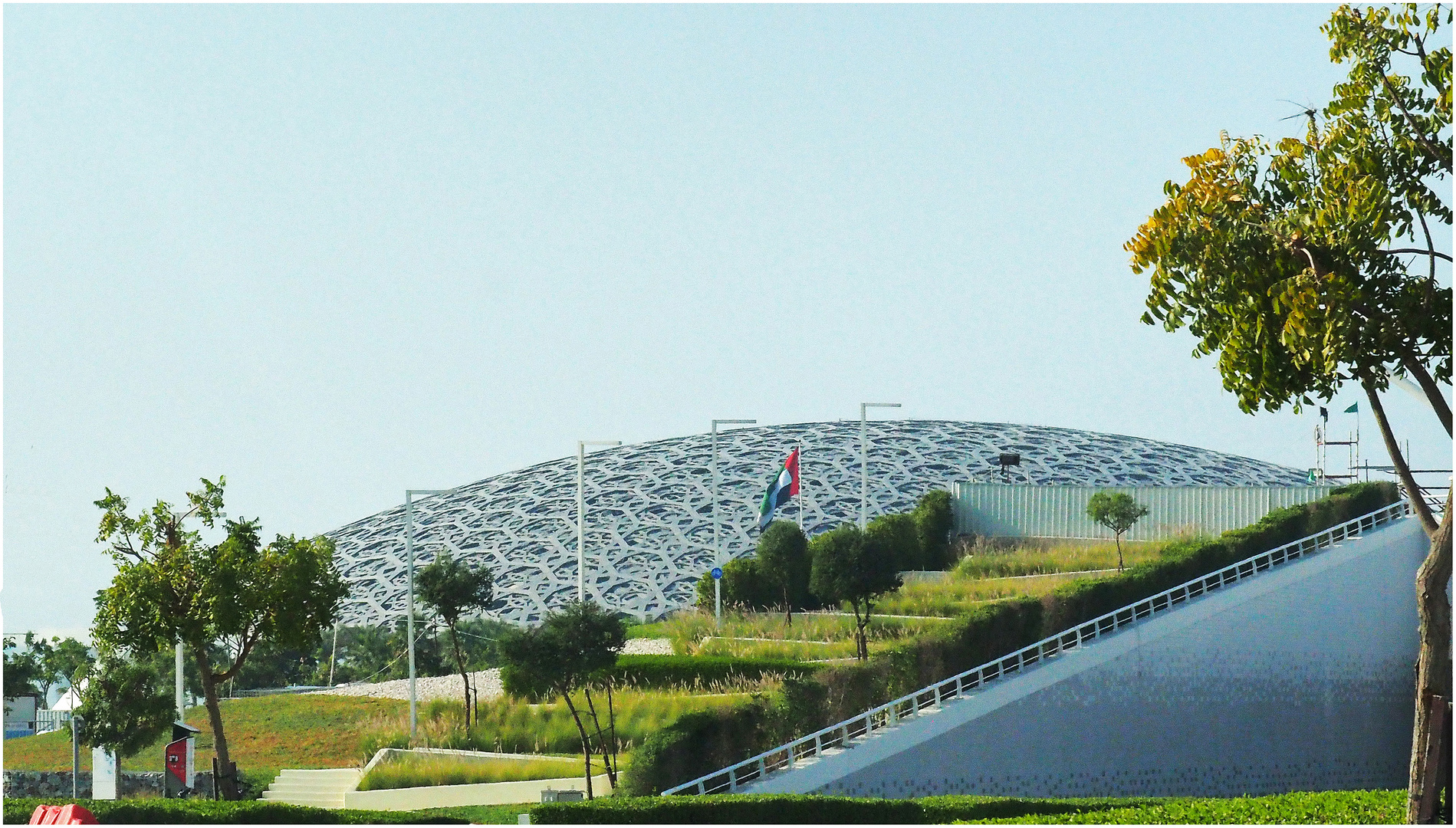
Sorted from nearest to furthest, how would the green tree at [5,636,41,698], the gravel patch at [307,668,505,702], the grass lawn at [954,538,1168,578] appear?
1. the grass lawn at [954,538,1168,578]
2. the gravel patch at [307,668,505,702]
3. the green tree at [5,636,41,698]

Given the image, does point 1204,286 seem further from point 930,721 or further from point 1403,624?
point 1403,624

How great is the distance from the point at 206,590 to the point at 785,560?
14.8m

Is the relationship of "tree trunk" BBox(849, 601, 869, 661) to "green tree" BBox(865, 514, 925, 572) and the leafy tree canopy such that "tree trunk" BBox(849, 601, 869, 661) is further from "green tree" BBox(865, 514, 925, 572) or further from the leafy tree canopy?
the leafy tree canopy

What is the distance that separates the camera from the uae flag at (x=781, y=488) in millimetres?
28672

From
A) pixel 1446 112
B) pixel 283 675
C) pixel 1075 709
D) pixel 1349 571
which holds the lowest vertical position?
pixel 283 675

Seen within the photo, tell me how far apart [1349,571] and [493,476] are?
33.6m

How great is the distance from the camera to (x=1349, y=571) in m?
21.8

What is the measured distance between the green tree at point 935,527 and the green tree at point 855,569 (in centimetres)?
886

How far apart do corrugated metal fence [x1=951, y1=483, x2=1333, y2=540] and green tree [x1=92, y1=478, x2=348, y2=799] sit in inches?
783

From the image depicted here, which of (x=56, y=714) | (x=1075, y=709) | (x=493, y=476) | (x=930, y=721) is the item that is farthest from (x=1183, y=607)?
(x=493, y=476)

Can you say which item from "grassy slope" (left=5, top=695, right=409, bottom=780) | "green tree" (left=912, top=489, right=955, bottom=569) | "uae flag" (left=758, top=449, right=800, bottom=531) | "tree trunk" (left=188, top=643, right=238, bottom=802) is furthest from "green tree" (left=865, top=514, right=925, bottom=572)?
"tree trunk" (left=188, top=643, right=238, bottom=802)

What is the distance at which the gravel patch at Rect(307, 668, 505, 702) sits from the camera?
95.1 feet

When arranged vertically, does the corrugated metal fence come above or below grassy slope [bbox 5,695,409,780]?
above

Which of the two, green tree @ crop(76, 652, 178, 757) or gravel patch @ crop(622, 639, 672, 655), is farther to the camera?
gravel patch @ crop(622, 639, 672, 655)
